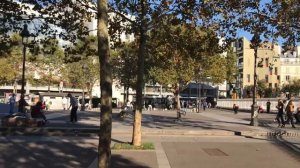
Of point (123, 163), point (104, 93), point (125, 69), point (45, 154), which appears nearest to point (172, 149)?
point (123, 163)

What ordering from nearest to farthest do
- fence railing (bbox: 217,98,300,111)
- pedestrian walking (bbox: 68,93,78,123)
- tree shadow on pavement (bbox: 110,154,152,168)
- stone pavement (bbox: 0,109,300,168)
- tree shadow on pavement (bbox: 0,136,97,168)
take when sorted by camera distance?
tree shadow on pavement (bbox: 110,154,152,168)
tree shadow on pavement (bbox: 0,136,97,168)
stone pavement (bbox: 0,109,300,168)
pedestrian walking (bbox: 68,93,78,123)
fence railing (bbox: 217,98,300,111)

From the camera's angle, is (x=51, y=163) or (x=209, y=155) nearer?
(x=51, y=163)

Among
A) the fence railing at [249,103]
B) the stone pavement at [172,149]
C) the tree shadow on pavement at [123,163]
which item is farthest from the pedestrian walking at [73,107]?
the fence railing at [249,103]

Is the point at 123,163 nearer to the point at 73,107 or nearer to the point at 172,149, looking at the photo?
the point at 172,149

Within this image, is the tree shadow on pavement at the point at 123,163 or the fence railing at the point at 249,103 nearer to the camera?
the tree shadow on pavement at the point at 123,163

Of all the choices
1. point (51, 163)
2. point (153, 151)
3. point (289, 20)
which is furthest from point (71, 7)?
point (289, 20)

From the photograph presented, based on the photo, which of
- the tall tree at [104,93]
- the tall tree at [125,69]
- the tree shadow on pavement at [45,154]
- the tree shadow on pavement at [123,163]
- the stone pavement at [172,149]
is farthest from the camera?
the tall tree at [125,69]

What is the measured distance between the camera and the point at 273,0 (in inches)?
610

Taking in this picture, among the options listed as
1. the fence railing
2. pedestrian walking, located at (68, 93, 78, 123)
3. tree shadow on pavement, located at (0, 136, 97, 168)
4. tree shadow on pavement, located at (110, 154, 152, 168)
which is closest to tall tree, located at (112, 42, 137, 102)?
the fence railing

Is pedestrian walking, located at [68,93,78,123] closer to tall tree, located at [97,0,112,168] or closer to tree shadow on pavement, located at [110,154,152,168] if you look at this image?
tree shadow on pavement, located at [110,154,152,168]

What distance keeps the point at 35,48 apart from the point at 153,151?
190 inches

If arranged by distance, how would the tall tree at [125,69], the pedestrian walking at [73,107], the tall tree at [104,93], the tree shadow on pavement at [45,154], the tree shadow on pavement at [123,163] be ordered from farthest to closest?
the tall tree at [125,69] → the pedestrian walking at [73,107] → the tree shadow on pavement at [45,154] → the tree shadow on pavement at [123,163] → the tall tree at [104,93]

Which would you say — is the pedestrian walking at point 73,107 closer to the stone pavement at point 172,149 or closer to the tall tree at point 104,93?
the stone pavement at point 172,149

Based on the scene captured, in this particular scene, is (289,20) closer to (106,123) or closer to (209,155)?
(209,155)
